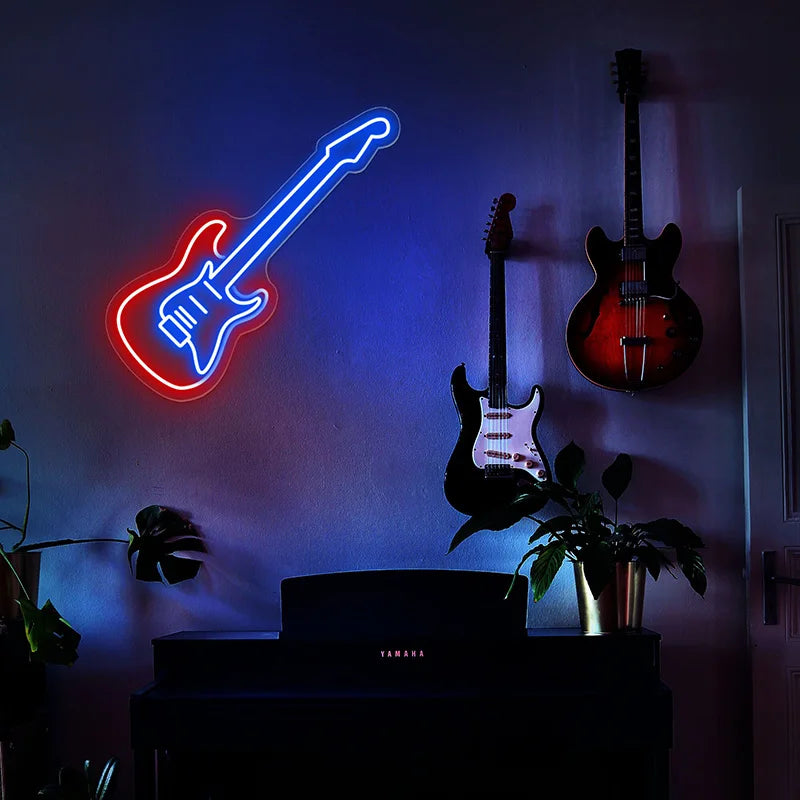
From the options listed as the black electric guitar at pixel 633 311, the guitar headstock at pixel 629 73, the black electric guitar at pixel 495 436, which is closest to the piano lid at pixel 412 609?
the black electric guitar at pixel 495 436

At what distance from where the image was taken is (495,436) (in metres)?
2.40

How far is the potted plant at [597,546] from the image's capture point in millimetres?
2104

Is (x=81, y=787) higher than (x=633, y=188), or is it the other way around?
(x=633, y=188)

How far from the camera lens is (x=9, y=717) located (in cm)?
223

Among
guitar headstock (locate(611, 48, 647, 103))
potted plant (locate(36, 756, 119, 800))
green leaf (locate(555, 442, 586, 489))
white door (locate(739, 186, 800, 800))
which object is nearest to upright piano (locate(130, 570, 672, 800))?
→ potted plant (locate(36, 756, 119, 800))

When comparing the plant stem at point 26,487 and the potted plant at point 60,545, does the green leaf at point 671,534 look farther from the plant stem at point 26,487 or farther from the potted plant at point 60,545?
the plant stem at point 26,487

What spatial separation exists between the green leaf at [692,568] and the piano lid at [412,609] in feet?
1.32

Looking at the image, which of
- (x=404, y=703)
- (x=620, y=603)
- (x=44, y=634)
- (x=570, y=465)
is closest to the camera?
(x=404, y=703)

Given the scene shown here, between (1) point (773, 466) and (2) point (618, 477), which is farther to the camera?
(1) point (773, 466)

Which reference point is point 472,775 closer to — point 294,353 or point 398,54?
point 294,353

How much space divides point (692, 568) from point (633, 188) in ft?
3.54

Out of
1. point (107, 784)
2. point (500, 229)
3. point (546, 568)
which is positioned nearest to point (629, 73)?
point (500, 229)

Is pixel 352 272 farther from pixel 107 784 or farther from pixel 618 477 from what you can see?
pixel 107 784

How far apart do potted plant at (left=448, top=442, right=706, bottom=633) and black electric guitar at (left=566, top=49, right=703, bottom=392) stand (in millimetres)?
275
